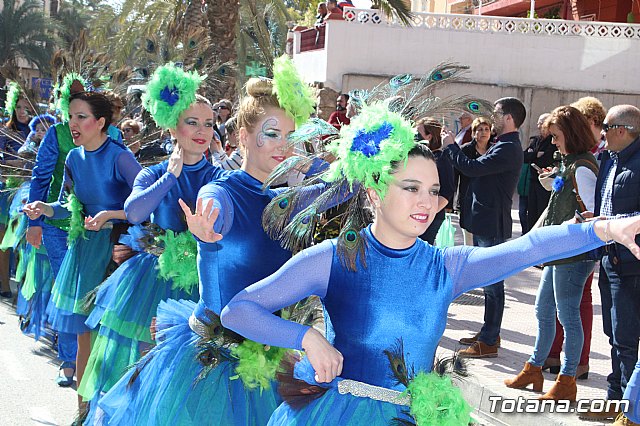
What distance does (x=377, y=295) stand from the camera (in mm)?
3203

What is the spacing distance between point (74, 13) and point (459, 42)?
28.7 m

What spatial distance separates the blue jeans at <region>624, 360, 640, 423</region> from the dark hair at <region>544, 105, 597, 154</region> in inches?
73.0

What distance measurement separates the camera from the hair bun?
445cm

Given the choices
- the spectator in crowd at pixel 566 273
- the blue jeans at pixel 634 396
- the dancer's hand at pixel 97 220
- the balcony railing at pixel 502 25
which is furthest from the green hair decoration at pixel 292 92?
the balcony railing at pixel 502 25

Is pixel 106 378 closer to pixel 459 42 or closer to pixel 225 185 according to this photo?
pixel 225 185

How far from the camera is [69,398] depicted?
6633 mm

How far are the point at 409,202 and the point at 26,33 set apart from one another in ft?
135

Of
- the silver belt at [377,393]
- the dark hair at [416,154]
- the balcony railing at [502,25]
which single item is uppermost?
the balcony railing at [502,25]

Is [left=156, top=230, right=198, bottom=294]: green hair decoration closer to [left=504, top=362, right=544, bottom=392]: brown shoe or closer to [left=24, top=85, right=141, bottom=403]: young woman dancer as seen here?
[left=24, top=85, right=141, bottom=403]: young woman dancer

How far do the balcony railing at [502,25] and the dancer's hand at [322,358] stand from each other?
21045 millimetres

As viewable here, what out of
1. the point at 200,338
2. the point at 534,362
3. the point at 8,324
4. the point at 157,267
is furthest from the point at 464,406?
the point at 8,324

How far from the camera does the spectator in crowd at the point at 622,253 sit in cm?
571

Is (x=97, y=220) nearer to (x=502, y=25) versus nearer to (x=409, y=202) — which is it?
(x=409, y=202)

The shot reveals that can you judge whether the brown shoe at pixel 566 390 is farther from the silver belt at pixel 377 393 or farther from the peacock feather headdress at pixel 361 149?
the silver belt at pixel 377 393
